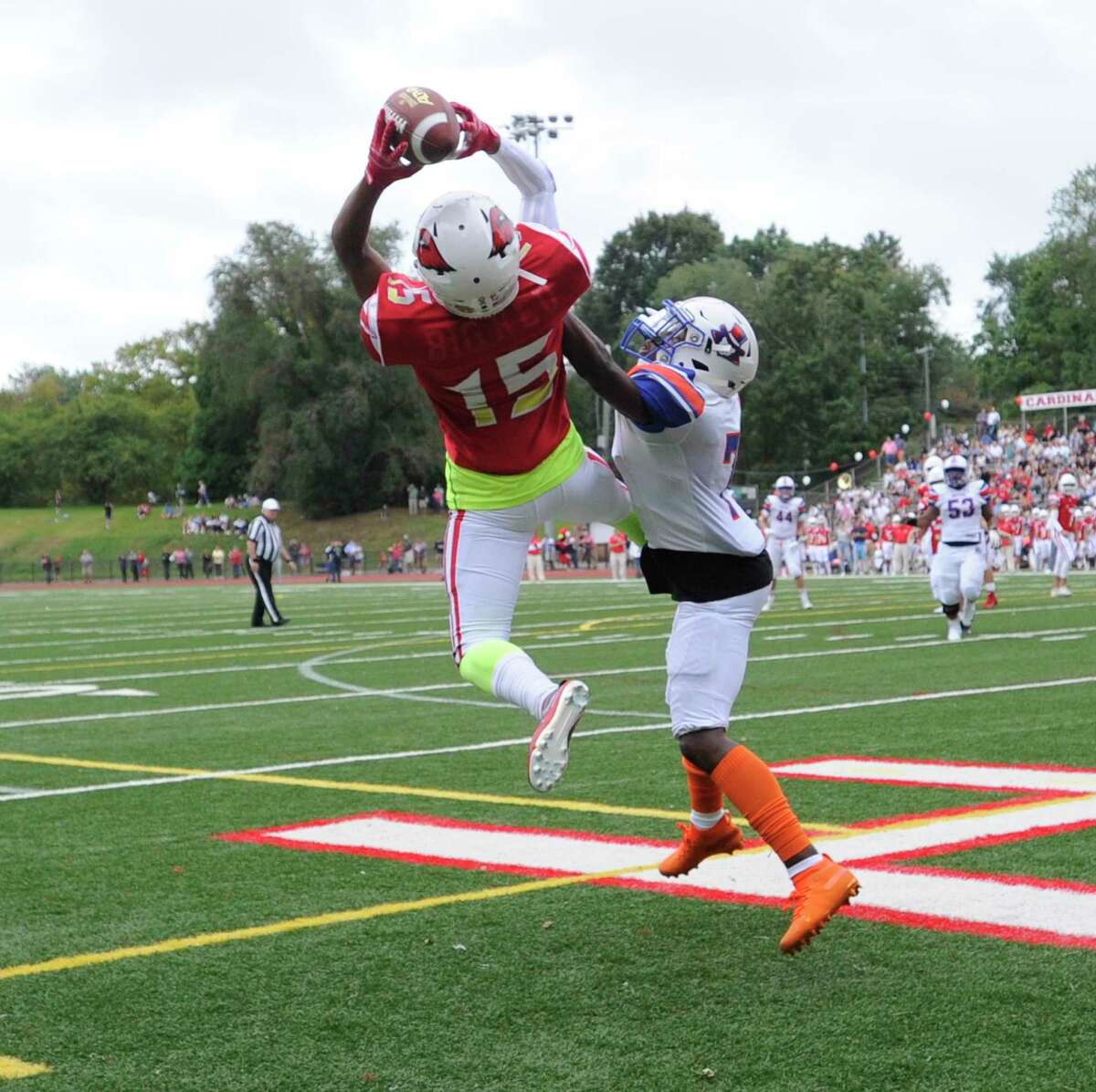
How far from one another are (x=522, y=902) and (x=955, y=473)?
11.7 meters

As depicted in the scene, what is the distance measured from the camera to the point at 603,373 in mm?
4652

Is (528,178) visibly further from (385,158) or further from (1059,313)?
(1059,313)

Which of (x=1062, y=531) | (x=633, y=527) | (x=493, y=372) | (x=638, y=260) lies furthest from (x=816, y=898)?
(x=638, y=260)

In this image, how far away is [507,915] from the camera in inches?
197

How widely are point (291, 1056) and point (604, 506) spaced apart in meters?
2.08

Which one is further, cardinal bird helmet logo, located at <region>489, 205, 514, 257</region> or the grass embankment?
the grass embankment

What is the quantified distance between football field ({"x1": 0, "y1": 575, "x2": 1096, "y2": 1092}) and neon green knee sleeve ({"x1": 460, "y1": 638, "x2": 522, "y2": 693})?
2.33 feet

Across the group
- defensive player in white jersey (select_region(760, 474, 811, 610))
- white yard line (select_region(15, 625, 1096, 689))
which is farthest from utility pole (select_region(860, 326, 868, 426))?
white yard line (select_region(15, 625, 1096, 689))

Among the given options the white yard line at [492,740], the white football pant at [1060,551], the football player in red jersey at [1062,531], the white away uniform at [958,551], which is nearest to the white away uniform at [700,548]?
the white yard line at [492,740]

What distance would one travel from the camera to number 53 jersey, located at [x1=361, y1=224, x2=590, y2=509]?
15.3ft

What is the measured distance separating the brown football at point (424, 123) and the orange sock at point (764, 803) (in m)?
1.90

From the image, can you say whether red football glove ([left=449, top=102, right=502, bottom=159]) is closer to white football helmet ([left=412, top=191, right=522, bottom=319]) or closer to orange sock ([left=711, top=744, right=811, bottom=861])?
white football helmet ([left=412, top=191, right=522, bottom=319])

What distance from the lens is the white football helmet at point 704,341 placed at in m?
4.91

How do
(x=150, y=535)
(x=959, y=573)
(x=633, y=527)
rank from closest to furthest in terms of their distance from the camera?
1. (x=633, y=527)
2. (x=959, y=573)
3. (x=150, y=535)
